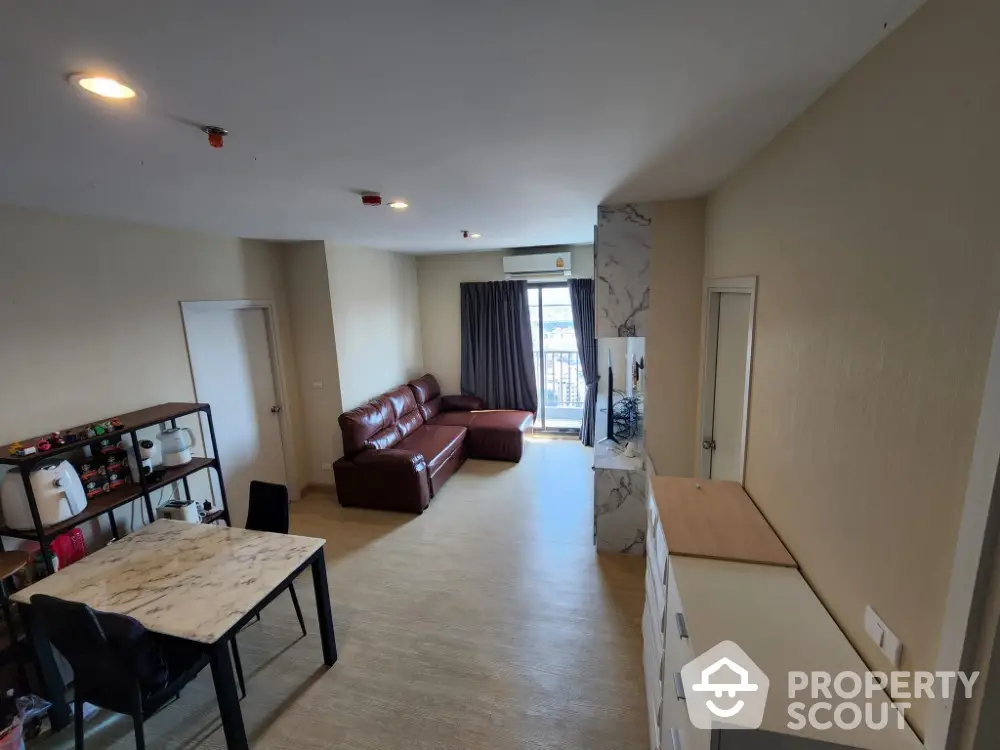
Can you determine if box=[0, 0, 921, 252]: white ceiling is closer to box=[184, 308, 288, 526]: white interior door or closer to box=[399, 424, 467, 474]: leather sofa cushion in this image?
box=[184, 308, 288, 526]: white interior door

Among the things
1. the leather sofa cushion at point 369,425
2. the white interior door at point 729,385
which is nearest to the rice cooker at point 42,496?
the leather sofa cushion at point 369,425

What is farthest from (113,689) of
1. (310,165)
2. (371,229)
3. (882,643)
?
(371,229)

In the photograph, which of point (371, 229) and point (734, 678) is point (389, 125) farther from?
point (371, 229)

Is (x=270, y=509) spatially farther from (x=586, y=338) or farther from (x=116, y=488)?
(x=586, y=338)

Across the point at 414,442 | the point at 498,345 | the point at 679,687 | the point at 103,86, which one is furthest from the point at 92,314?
the point at 498,345

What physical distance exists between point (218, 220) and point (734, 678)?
12.0 ft

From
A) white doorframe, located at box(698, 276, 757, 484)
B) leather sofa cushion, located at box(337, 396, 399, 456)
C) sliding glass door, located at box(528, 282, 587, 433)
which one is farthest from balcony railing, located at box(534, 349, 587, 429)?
white doorframe, located at box(698, 276, 757, 484)

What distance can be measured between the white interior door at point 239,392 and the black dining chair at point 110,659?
201 cm

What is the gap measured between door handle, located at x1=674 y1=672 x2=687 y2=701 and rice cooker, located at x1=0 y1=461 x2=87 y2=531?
9.77ft

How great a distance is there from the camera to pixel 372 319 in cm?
509

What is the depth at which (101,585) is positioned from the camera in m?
2.07

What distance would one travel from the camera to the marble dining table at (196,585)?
1.83 metres

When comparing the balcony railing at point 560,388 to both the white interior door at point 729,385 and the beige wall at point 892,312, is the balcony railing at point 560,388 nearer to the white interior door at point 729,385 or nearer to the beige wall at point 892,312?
the white interior door at point 729,385

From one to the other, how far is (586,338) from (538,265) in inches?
46.9
